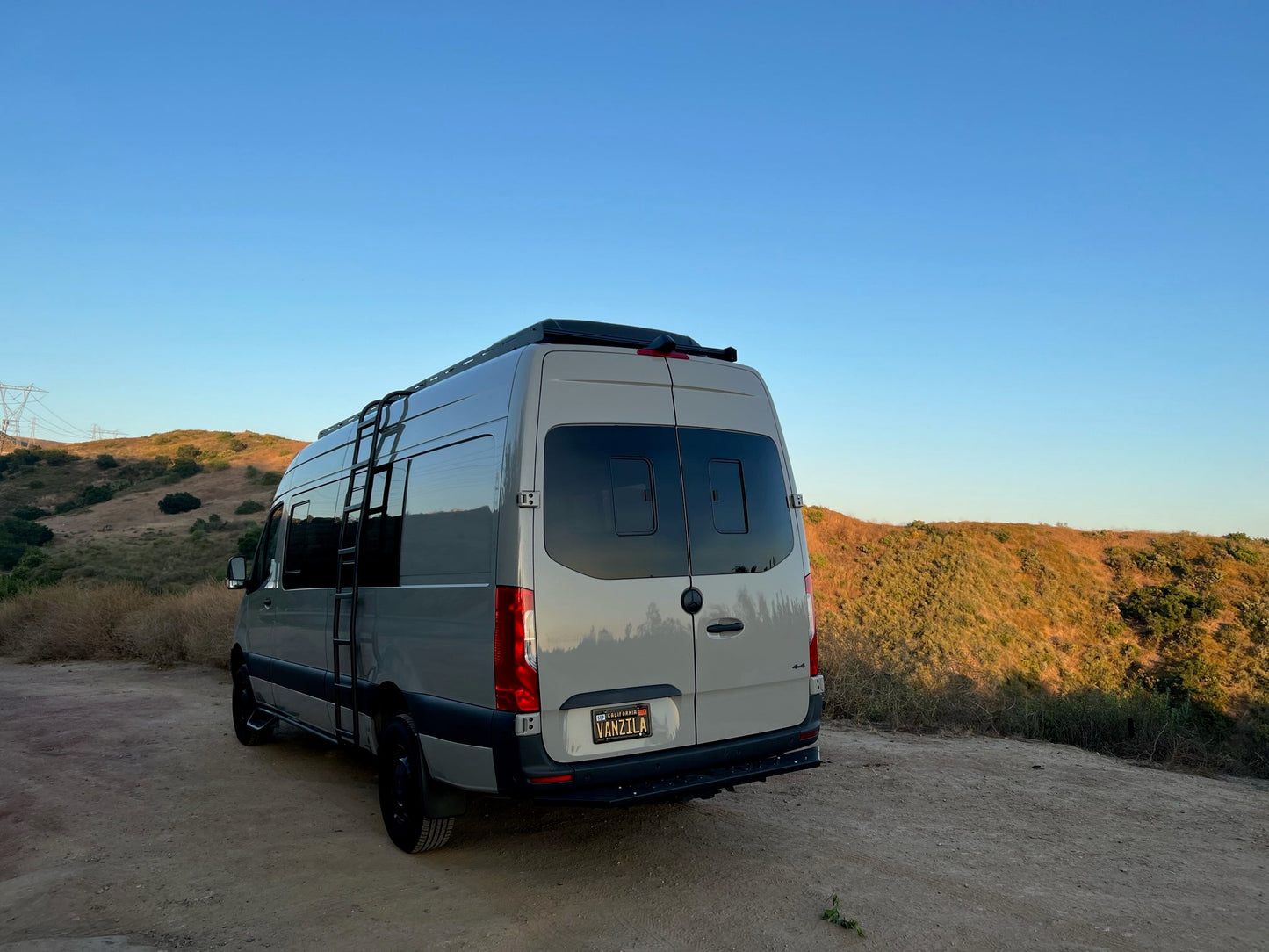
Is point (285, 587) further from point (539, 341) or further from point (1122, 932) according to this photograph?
point (1122, 932)

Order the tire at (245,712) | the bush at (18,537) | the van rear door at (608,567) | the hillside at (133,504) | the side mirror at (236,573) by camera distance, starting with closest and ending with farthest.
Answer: the van rear door at (608,567)
the side mirror at (236,573)
the tire at (245,712)
the hillside at (133,504)
the bush at (18,537)

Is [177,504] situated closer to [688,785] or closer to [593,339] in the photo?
[593,339]

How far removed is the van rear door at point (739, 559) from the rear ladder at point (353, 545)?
2108 mm

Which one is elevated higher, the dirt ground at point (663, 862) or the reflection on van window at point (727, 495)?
the reflection on van window at point (727, 495)

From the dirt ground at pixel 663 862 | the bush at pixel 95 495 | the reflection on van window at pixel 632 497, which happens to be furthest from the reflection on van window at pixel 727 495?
the bush at pixel 95 495

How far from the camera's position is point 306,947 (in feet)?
12.5

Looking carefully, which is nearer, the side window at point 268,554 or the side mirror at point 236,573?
the side window at point 268,554

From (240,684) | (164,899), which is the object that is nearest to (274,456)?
(240,684)

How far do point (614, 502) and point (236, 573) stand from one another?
5159mm

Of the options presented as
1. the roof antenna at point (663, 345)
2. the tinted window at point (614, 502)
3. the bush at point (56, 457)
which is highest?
the bush at point (56, 457)

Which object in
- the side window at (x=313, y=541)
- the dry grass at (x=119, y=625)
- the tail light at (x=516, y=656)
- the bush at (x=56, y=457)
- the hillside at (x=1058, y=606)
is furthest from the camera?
the bush at (x=56, y=457)

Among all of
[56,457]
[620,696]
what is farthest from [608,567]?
[56,457]

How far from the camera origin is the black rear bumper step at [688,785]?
13.6ft

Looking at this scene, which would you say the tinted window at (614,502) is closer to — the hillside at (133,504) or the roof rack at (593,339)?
the roof rack at (593,339)
